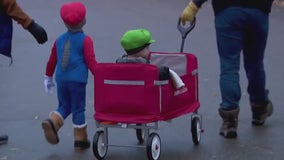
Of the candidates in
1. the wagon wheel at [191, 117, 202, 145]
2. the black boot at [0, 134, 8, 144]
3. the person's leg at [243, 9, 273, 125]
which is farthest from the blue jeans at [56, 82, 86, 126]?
the person's leg at [243, 9, 273, 125]

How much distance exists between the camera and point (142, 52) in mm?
6414

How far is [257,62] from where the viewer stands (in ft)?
23.1

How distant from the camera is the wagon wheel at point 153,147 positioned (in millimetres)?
6137

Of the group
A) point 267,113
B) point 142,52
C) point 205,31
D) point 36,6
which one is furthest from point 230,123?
point 36,6

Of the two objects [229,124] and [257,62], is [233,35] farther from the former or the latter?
[229,124]

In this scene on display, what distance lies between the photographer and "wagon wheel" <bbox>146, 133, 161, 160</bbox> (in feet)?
20.1

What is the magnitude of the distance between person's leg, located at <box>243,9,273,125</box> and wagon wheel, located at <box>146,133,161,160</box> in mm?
1285

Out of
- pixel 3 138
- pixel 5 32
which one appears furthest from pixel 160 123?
pixel 5 32

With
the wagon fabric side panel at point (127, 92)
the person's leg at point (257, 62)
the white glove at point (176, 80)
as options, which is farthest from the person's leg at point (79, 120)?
the person's leg at point (257, 62)

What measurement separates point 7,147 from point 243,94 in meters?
2.72

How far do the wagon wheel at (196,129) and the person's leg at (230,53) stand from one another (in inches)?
10.8

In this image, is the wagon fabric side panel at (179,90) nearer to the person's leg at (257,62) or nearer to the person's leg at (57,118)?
the person's leg at (257,62)

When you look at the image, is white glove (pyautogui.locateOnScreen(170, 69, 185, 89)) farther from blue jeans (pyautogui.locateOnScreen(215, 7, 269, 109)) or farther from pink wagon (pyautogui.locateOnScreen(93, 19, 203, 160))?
blue jeans (pyautogui.locateOnScreen(215, 7, 269, 109))

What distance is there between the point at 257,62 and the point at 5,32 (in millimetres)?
2168
